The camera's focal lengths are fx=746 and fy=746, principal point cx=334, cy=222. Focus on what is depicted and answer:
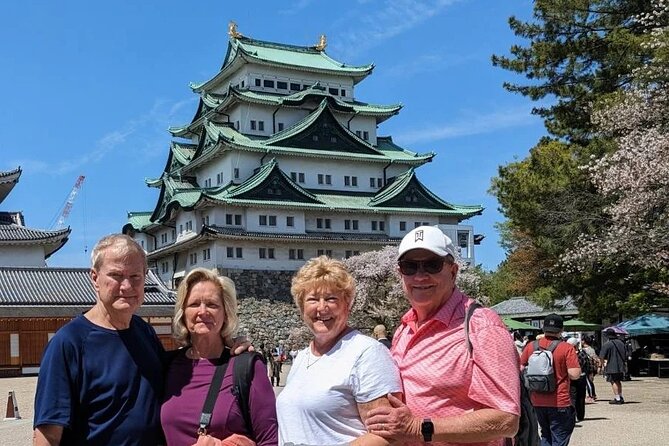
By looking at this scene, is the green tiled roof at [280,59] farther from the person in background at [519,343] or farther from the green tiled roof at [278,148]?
the person in background at [519,343]

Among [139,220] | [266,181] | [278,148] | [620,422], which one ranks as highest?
[278,148]

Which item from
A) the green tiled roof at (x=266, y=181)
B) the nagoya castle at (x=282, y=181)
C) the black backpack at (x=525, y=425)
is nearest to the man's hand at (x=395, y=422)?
the black backpack at (x=525, y=425)

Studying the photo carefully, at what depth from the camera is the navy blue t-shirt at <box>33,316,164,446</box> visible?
3.30m

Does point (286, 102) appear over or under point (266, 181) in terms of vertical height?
over

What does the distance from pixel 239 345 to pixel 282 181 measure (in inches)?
1679

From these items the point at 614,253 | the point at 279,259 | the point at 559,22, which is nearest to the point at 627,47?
the point at 559,22

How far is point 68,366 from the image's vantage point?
11.0ft

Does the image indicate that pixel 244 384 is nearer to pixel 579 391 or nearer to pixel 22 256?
pixel 579 391

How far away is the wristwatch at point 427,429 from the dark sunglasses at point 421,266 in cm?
63

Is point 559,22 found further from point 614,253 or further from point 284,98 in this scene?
point 284,98

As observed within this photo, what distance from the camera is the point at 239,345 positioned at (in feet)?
12.1

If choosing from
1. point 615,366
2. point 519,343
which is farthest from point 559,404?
point 519,343

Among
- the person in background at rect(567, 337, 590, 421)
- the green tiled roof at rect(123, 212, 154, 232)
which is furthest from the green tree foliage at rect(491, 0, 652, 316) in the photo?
the green tiled roof at rect(123, 212, 154, 232)

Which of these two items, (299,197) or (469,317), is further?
(299,197)
